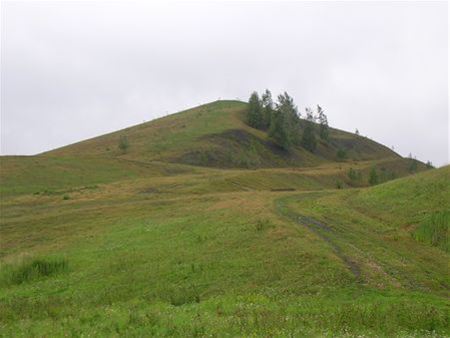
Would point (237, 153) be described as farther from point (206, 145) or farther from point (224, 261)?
point (224, 261)

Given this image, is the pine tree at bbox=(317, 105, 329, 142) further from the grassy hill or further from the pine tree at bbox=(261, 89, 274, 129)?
the grassy hill

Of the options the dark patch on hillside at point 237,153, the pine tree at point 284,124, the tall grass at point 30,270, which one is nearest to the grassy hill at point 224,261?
the tall grass at point 30,270

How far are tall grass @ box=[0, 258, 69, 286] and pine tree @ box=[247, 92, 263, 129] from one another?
118682 millimetres

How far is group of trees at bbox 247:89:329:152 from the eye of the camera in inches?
5123

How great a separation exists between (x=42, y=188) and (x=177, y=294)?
48347 millimetres

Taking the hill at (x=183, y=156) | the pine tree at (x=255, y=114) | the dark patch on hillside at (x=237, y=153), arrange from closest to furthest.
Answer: the hill at (x=183, y=156), the dark patch on hillside at (x=237, y=153), the pine tree at (x=255, y=114)

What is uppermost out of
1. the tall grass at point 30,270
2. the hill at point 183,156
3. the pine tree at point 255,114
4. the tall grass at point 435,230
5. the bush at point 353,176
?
the pine tree at point 255,114

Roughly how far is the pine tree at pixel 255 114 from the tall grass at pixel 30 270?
11868 centimetres

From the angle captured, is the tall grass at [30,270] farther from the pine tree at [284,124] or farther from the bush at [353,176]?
the pine tree at [284,124]

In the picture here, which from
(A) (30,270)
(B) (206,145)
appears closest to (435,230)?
(A) (30,270)

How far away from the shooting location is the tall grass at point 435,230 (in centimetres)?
3073

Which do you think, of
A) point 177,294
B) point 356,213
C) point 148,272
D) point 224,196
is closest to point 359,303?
point 177,294

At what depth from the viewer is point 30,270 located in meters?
28.1

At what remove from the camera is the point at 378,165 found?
138625mm
